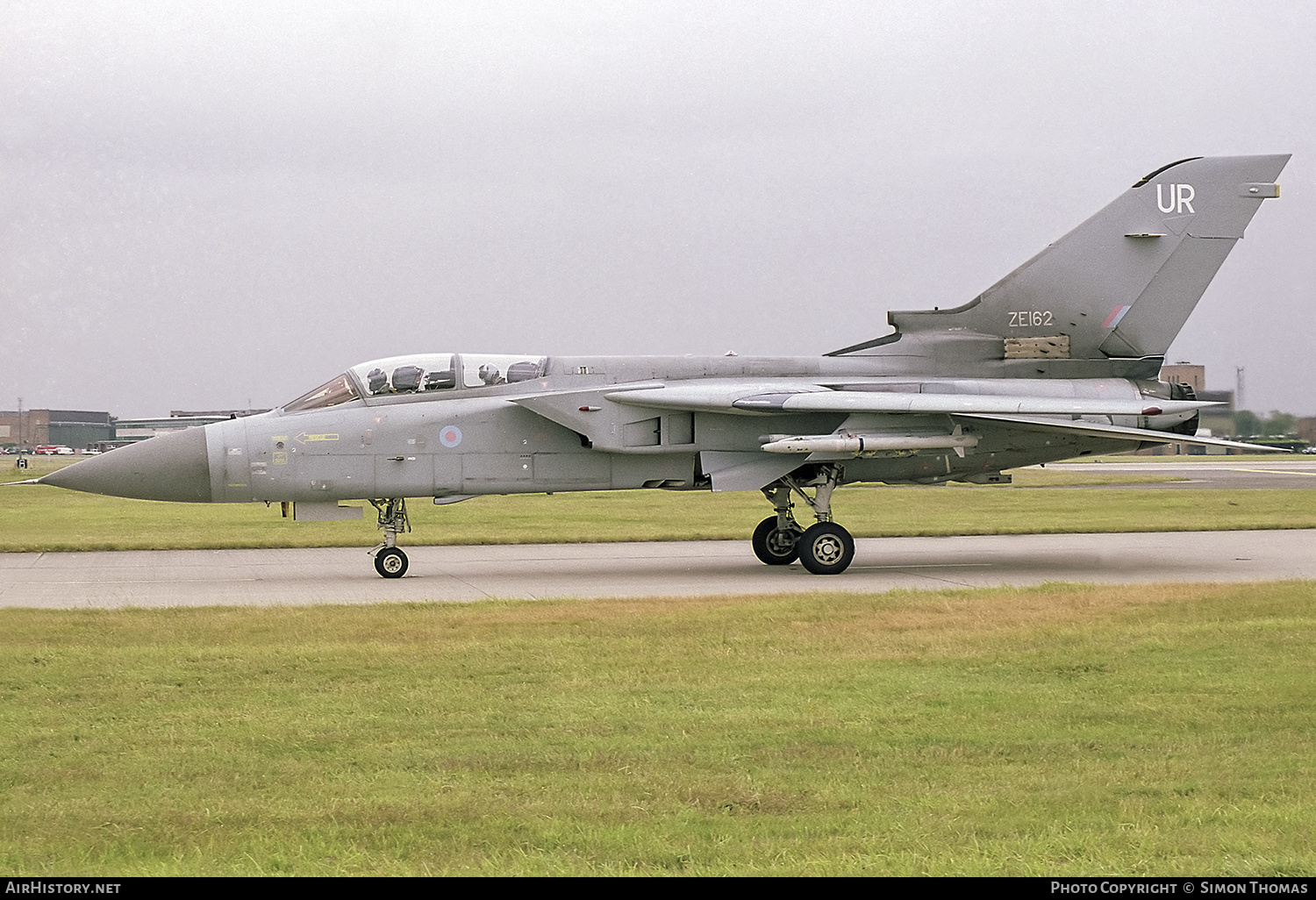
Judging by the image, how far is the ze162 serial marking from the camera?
16656 millimetres

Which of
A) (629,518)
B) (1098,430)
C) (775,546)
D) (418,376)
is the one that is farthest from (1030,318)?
(629,518)

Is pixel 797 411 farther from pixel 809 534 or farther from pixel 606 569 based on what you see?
pixel 606 569

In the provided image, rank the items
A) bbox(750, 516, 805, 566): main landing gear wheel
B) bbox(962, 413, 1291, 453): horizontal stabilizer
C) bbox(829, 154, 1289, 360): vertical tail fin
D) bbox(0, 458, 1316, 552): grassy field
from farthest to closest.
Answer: bbox(0, 458, 1316, 552): grassy field < bbox(750, 516, 805, 566): main landing gear wheel < bbox(829, 154, 1289, 360): vertical tail fin < bbox(962, 413, 1291, 453): horizontal stabilizer

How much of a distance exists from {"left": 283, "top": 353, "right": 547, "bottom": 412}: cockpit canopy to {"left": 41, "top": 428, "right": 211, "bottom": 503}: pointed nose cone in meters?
1.26

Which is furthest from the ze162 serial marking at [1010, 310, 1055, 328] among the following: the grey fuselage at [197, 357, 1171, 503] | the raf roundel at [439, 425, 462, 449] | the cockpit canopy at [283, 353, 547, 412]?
the raf roundel at [439, 425, 462, 449]

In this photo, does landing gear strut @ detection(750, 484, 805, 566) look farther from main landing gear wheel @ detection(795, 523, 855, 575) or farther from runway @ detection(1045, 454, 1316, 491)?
runway @ detection(1045, 454, 1316, 491)

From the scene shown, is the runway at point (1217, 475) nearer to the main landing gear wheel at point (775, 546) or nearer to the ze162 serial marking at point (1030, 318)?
the ze162 serial marking at point (1030, 318)

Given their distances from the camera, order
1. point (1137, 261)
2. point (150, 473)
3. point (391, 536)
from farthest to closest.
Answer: point (1137, 261) < point (391, 536) < point (150, 473)

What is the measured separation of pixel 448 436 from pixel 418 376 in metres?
0.87

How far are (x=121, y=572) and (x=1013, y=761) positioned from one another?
13067 mm

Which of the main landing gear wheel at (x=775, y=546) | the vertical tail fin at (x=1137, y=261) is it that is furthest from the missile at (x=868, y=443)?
the vertical tail fin at (x=1137, y=261)

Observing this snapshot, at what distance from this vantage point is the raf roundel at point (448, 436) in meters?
15.2

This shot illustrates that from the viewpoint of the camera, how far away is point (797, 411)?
15.1 m

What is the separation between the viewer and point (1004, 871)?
3.96 metres
